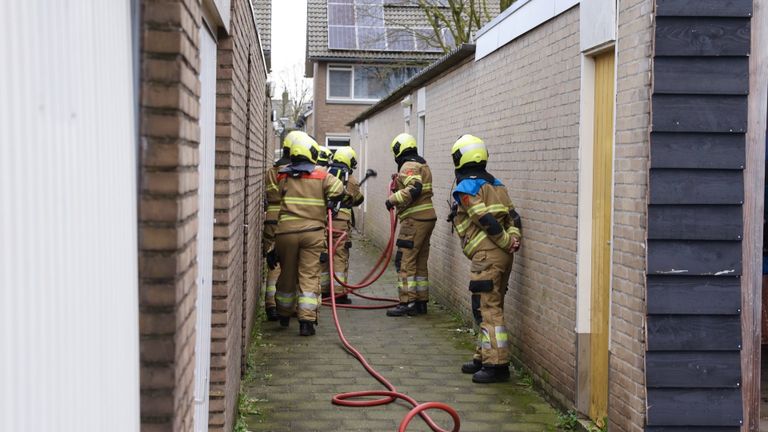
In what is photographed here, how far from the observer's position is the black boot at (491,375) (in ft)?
24.2

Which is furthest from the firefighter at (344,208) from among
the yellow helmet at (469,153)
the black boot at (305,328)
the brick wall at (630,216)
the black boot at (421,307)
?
the brick wall at (630,216)

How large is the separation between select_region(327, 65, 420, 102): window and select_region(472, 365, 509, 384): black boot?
27421 millimetres

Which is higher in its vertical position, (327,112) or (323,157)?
(327,112)

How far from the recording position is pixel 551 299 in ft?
22.7

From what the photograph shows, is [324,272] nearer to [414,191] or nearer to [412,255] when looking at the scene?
[412,255]

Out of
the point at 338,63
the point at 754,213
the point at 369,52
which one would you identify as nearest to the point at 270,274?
the point at 754,213

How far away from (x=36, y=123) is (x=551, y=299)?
5.78 meters

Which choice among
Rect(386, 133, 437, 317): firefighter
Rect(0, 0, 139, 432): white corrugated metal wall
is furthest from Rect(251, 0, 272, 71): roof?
Rect(0, 0, 139, 432): white corrugated metal wall

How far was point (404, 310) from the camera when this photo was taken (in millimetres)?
10734

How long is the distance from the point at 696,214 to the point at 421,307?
6.18m

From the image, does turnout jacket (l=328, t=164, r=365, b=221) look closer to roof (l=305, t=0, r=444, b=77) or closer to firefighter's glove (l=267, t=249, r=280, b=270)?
firefighter's glove (l=267, t=249, r=280, b=270)

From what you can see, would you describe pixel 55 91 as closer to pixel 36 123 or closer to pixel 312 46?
pixel 36 123

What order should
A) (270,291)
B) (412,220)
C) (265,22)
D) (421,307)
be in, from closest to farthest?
(270,291) < (412,220) < (421,307) < (265,22)

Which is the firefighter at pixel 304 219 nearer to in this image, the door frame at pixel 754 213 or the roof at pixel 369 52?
the door frame at pixel 754 213
